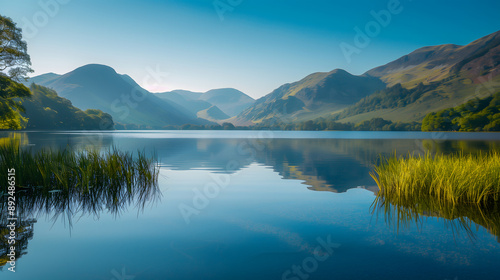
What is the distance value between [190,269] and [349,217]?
6683 mm

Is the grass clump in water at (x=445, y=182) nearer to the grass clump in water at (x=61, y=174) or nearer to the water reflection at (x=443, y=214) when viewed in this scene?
the water reflection at (x=443, y=214)

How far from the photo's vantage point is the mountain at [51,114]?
542ft

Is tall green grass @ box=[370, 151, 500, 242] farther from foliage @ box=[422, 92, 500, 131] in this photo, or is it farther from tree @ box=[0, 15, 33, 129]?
foliage @ box=[422, 92, 500, 131]

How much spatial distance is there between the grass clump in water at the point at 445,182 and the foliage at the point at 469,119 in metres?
193

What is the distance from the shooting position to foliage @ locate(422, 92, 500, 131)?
168 m

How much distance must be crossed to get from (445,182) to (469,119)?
202137mm

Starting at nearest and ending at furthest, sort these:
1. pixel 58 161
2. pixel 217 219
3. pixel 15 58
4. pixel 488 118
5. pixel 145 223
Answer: pixel 145 223
pixel 217 219
pixel 58 161
pixel 15 58
pixel 488 118

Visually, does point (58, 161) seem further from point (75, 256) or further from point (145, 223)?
point (75, 256)

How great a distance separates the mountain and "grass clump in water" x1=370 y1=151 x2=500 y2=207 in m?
197

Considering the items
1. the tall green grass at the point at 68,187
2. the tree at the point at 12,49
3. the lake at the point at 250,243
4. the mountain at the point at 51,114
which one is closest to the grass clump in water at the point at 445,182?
the lake at the point at 250,243

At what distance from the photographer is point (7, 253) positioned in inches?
285

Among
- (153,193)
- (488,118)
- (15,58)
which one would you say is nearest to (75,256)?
(153,193)

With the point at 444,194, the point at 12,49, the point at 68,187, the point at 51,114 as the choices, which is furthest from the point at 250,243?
the point at 51,114

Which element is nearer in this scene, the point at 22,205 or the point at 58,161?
the point at 22,205
